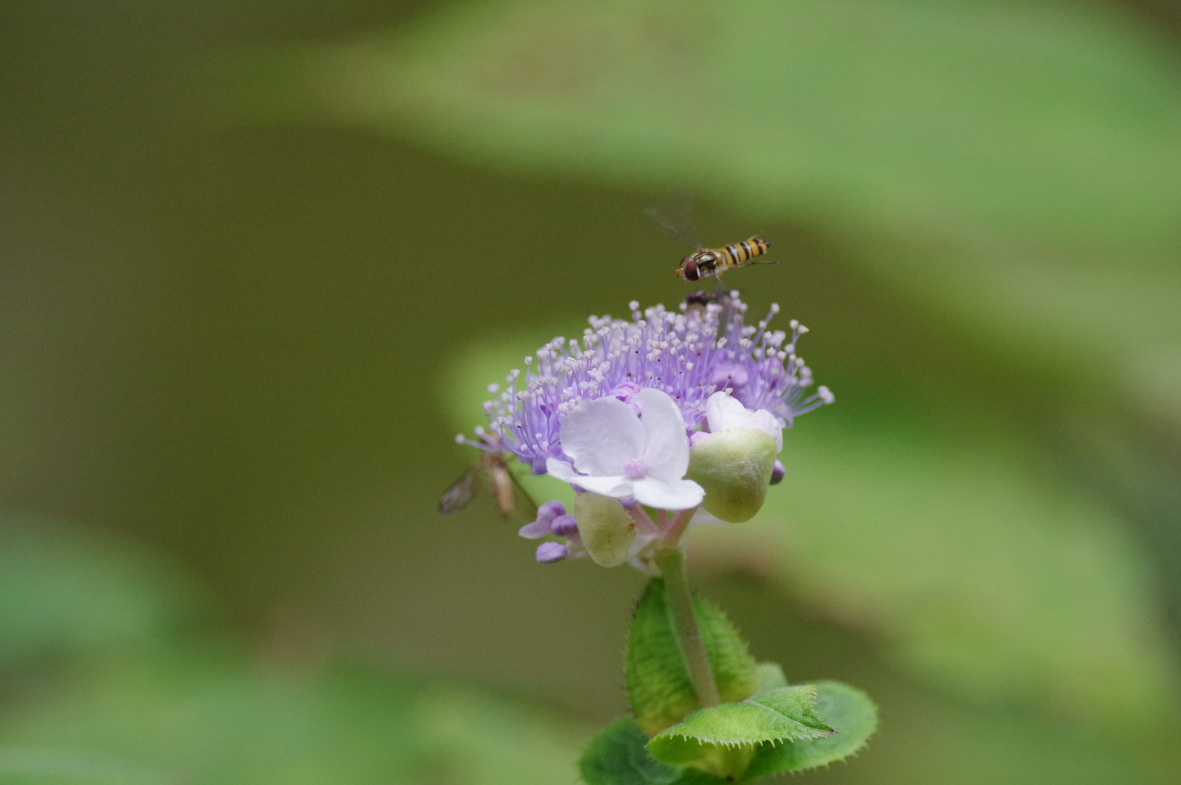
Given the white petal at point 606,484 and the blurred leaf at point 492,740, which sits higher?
the blurred leaf at point 492,740

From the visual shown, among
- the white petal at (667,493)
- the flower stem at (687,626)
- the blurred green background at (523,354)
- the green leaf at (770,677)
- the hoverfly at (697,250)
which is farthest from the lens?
the blurred green background at (523,354)

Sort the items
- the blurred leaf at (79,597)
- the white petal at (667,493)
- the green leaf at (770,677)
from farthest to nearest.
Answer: the blurred leaf at (79,597)
the green leaf at (770,677)
the white petal at (667,493)

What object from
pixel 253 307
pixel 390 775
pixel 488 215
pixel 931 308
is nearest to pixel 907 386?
pixel 931 308

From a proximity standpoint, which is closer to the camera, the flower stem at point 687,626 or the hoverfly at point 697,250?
the flower stem at point 687,626

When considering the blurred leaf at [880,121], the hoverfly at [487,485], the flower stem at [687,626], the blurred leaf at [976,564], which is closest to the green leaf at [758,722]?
the flower stem at [687,626]

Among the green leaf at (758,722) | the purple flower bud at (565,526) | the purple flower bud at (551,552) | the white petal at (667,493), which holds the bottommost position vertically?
the green leaf at (758,722)

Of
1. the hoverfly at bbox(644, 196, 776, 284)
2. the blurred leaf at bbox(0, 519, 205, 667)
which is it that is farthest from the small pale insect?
the blurred leaf at bbox(0, 519, 205, 667)

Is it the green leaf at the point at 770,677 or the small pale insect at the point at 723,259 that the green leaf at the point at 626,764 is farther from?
the small pale insect at the point at 723,259

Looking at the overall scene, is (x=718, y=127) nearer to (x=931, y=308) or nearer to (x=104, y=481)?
(x=931, y=308)

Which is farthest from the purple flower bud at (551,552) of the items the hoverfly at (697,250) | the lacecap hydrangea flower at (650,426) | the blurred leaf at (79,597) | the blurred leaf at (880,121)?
the blurred leaf at (79,597)
